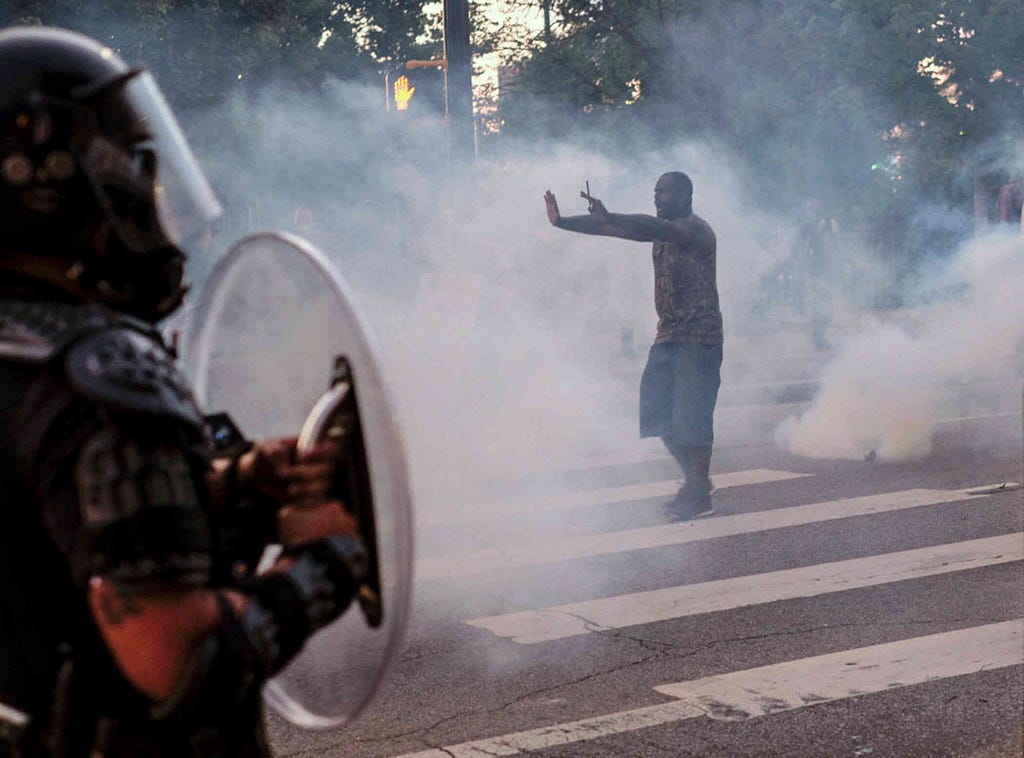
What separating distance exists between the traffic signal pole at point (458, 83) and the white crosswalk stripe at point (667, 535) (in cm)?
585

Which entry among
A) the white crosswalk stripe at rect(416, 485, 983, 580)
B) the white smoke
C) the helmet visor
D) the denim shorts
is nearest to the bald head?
the denim shorts

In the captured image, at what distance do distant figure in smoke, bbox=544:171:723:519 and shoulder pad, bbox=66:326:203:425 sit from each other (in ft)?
19.4

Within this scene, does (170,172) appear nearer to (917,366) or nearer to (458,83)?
(917,366)

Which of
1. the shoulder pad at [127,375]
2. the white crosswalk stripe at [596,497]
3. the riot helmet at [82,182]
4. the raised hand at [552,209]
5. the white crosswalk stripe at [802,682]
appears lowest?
the white crosswalk stripe at [802,682]

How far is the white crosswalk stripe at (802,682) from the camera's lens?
13.8 feet

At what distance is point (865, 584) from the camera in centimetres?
600

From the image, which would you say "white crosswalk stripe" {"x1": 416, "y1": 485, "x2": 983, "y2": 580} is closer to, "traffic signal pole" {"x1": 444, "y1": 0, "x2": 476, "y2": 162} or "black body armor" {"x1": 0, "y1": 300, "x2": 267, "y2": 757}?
"black body armor" {"x1": 0, "y1": 300, "x2": 267, "y2": 757}

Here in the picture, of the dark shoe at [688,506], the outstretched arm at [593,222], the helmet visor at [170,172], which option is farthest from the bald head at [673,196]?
the helmet visor at [170,172]

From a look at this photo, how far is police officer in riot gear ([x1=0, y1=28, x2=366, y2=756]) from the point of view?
1.50 meters

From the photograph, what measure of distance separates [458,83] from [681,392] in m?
5.91

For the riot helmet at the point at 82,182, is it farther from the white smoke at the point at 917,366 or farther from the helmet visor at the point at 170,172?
the white smoke at the point at 917,366

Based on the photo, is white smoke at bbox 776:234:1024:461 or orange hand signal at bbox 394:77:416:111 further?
orange hand signal at bbox 394:77:416:111

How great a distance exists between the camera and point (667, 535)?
281 inches

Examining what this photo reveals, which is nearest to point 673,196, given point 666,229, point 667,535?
point 666,229
